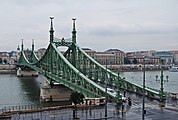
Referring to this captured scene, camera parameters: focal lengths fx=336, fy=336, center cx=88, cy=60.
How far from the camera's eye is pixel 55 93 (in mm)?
46750

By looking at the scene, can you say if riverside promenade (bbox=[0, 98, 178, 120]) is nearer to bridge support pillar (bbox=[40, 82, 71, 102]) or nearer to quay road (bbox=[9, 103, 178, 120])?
quay road (bbox=[9, 103, 178, 120])

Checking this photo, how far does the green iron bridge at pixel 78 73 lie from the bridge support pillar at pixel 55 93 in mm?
1443

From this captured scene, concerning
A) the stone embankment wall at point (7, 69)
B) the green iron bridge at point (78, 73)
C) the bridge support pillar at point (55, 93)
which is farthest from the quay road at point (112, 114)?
the stone embankment wall at point (7, 69)

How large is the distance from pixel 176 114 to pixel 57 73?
26325 millimetres

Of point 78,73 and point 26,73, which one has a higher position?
point 78,73

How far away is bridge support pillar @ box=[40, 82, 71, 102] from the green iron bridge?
4.73ft

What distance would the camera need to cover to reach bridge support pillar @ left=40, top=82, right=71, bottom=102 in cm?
4628

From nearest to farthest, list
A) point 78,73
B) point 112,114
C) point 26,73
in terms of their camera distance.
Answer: point 112,114 < point 78,73 < point 26,73

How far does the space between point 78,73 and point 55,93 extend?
7.37 meters

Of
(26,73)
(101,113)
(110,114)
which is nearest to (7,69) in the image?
(26,73)

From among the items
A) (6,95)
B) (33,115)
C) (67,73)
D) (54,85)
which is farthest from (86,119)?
(6,95)

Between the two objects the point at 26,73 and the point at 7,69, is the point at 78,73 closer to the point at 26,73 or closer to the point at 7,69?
the point at 26,73

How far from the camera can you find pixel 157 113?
2483cm

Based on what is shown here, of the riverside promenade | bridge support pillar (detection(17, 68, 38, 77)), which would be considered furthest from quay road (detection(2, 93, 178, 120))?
bridge support pillar (detection(17, 68, 38, 77))
